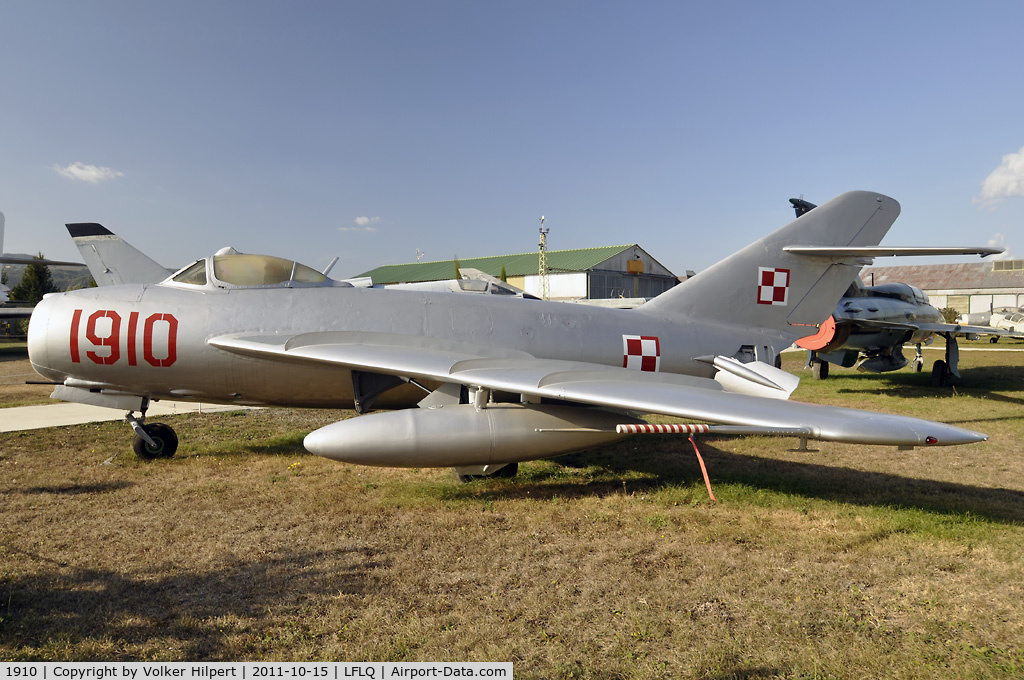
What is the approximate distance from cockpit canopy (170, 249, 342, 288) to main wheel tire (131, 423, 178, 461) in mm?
2290

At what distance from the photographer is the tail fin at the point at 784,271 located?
811cm

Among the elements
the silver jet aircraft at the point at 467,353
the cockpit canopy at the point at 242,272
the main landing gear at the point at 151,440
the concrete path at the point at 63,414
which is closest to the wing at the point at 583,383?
the silver jet aircraft at the point at 467,353

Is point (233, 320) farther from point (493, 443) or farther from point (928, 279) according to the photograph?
point (928, 279)

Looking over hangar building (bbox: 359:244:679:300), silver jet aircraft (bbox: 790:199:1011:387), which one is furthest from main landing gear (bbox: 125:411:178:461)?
hangar building (bbox: 359:244:679:300)

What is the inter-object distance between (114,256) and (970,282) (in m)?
94.1

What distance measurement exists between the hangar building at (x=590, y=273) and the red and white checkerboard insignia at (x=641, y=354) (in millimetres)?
45853

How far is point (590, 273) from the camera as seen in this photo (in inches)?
2212

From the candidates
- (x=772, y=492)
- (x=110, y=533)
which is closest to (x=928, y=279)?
(x=772, y=492)

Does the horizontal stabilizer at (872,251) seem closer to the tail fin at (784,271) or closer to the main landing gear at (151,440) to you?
the tail fin at (784,271)

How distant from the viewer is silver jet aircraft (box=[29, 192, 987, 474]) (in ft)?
18.0

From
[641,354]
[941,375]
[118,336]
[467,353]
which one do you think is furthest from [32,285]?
[941,375]

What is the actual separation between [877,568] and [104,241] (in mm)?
17415

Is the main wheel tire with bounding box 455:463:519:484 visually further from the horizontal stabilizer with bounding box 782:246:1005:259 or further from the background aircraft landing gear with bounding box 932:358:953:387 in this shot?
the background aircraft landing gear with bounding box 932:358:953:387

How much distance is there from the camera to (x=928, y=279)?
79062mm
